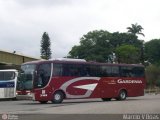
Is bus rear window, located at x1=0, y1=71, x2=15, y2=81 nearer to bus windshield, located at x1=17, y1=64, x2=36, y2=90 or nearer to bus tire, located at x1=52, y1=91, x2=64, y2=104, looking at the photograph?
bus windshield, located at x1=17, y1=64, x2=36, y2=90

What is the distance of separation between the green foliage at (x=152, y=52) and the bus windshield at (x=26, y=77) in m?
87.4


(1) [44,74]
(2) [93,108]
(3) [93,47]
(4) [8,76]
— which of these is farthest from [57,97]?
(3) [93,47]

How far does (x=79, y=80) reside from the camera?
3462 cm

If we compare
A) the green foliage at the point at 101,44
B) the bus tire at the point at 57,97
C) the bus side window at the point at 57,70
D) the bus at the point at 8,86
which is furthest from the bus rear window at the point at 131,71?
the green foliage at the point at 101,44

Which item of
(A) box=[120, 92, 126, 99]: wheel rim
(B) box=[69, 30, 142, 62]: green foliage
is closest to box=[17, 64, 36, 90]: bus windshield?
(A) box=[120, 92, 126, 99]: wheel rim

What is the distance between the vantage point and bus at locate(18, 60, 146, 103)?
107 ft

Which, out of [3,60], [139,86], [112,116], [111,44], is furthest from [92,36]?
[112,116]

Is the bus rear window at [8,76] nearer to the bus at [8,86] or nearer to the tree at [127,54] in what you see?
the bus at [8,86]

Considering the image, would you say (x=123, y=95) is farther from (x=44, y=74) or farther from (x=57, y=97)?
(x=44, y=74)

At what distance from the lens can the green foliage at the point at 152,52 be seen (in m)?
121

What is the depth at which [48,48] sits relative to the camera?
133125mm

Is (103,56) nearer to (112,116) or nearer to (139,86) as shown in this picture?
(139,86)

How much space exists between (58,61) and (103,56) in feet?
246

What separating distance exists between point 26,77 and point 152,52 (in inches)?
3571
